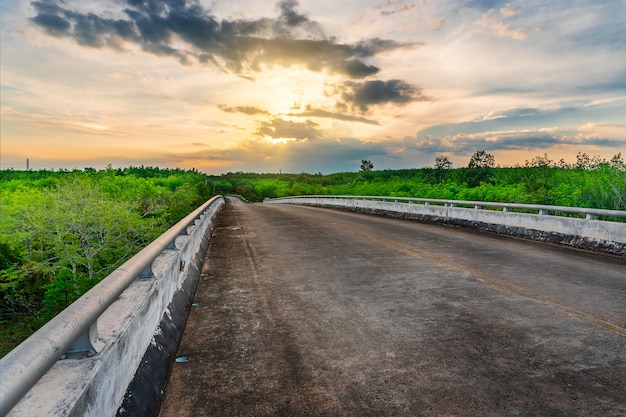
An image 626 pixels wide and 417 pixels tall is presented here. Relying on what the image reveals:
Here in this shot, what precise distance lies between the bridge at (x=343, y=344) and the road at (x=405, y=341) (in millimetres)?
19

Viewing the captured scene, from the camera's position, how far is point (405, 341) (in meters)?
4.54

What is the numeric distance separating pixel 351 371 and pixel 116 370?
79.3 inches

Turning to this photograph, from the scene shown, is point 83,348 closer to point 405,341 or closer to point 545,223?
point 405,341

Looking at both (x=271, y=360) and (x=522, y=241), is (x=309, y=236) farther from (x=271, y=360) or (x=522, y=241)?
(x=271, y=360)

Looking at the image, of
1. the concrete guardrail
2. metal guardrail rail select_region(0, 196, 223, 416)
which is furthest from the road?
the concrete guardrail

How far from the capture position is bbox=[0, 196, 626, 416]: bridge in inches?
118

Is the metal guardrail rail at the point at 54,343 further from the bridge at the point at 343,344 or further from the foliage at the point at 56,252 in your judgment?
the foliage at the point at 56,252

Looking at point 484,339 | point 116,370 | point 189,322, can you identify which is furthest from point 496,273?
point 116,370

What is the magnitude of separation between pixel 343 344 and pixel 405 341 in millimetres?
682

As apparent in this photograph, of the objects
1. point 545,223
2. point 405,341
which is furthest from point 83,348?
point 545,223

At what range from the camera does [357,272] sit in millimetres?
8086

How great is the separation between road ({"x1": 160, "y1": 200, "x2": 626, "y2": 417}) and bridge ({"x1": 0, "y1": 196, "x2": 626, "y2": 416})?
0.06 ft

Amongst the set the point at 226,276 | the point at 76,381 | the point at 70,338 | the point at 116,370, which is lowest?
the point at 226,276

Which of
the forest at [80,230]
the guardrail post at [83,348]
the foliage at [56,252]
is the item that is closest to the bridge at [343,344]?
the guardrail post at [83,348]
